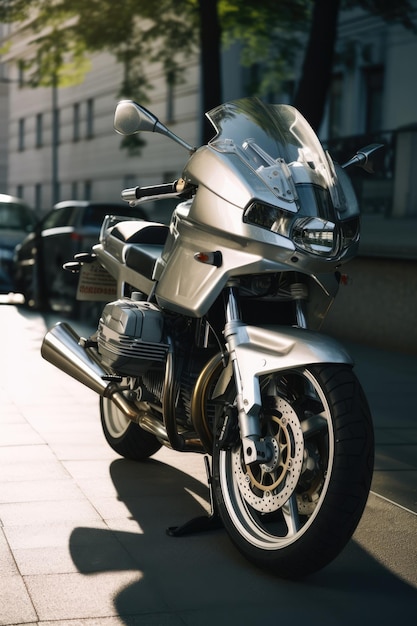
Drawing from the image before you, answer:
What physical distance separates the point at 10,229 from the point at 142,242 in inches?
486

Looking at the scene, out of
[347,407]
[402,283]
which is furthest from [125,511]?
[402,283]

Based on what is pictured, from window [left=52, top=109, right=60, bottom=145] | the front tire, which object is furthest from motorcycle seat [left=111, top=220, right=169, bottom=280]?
window [left=52, top=109, right=60, bottom=145]

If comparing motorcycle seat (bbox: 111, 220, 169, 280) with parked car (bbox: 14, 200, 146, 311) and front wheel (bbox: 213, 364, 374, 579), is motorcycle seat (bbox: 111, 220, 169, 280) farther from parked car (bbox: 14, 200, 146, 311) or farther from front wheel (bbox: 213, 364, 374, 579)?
parked car (bbox: 14, 200, 146, 311)

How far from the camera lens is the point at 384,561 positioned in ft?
14.0

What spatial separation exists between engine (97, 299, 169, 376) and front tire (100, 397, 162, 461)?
80 centimetres

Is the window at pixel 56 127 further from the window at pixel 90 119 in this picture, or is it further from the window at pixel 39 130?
the window at pixel 90 119

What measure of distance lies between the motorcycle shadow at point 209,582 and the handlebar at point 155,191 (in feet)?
4.43

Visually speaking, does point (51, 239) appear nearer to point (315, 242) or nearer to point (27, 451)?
point (27, 451)

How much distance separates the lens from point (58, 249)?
1475 cm

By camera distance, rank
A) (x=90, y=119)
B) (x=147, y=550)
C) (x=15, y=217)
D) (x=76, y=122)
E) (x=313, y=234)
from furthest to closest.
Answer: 1. (x=76, y=122)
2. (x=90, y=119)
3. (x=15, y=217)
4. (x=147, y=550)
5. (x=313, y=234)

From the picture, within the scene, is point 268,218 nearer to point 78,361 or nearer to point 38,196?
point 78,361

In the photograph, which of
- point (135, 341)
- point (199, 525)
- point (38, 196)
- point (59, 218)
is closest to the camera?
point (199, 525)

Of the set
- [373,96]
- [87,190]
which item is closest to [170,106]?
[87,190]

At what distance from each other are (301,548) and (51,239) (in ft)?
37.8
